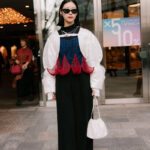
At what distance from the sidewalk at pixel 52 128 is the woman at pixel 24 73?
2.57ft

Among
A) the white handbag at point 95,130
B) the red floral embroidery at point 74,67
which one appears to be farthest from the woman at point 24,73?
the white handbag at point 95,130

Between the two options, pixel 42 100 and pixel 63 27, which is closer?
pixel 63 27

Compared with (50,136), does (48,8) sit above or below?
above

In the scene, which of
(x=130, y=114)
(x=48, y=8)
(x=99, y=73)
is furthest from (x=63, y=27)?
(x=48, y=8)

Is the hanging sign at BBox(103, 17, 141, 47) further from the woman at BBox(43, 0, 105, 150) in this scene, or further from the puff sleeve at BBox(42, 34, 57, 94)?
the puff sleeve at BBox(42, 34, 57, 94)

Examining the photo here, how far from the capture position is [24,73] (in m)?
6.55

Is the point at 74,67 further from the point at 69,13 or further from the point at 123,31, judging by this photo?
the point at 123,31

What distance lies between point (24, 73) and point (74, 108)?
392 centimetres

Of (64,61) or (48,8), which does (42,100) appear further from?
(64,61)

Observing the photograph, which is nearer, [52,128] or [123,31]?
[52,128]

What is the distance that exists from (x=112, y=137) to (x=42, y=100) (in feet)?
8.35

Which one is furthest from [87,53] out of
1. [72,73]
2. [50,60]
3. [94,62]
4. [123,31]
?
[123,31]

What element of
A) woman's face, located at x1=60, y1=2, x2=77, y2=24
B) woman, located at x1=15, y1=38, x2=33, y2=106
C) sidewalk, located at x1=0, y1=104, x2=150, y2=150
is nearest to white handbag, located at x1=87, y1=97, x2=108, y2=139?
sidewalk, located at x1=0, y1=104, x2=150, y2=150

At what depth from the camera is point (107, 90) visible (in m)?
5.94
